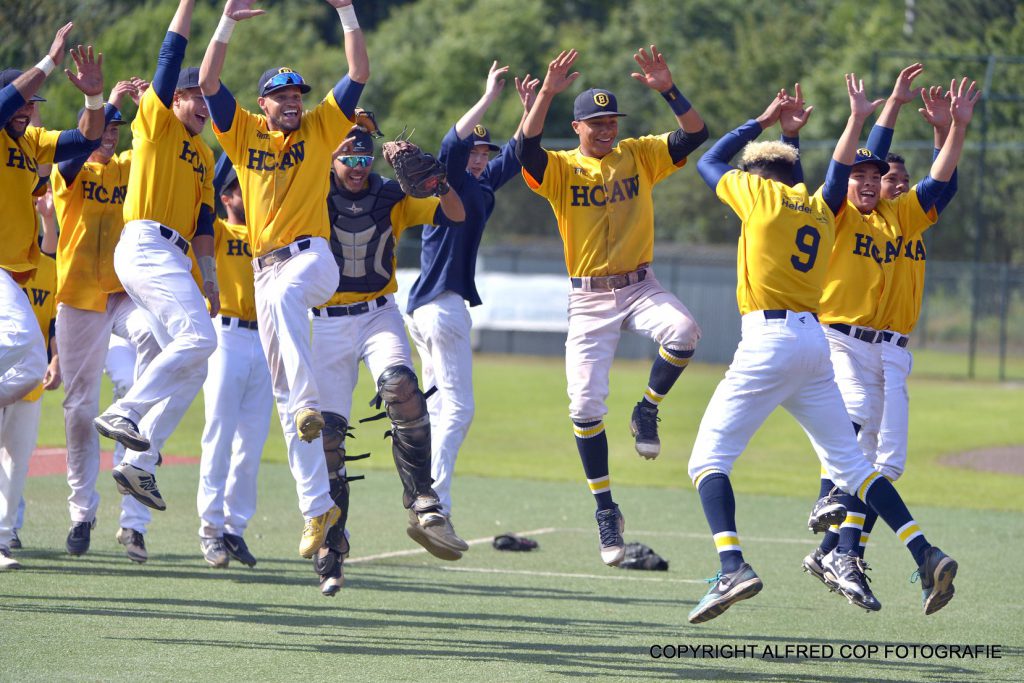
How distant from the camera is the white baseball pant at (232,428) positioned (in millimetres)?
10000

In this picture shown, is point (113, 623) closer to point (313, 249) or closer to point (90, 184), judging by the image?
point (313, 249)

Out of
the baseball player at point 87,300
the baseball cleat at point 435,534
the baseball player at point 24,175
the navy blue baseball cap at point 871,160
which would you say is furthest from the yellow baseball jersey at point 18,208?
the navy blue baseball cap at point 871,160

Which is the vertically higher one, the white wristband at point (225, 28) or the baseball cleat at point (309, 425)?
the white wristband at point (225, 28)

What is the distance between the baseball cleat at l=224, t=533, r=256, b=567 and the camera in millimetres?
9852

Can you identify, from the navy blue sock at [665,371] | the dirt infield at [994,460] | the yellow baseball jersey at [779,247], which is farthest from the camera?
the dirt infield at [994,460]

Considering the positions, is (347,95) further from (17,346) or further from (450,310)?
(17,346)

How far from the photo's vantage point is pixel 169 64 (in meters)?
7.79

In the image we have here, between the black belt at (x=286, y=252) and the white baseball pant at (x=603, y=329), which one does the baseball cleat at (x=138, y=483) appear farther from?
the white baseball pant at (x=603, y=329)

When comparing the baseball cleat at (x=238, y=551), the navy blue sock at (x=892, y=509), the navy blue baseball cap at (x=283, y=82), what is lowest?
the baseball cleat at (x=238, y=551)

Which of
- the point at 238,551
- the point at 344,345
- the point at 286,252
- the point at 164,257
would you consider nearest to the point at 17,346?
the point at 164,257

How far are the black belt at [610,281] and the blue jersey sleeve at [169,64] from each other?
2721mm

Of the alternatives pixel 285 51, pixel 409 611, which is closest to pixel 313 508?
pixel 409 611

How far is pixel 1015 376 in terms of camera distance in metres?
29.0

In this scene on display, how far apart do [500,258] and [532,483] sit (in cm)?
1908
